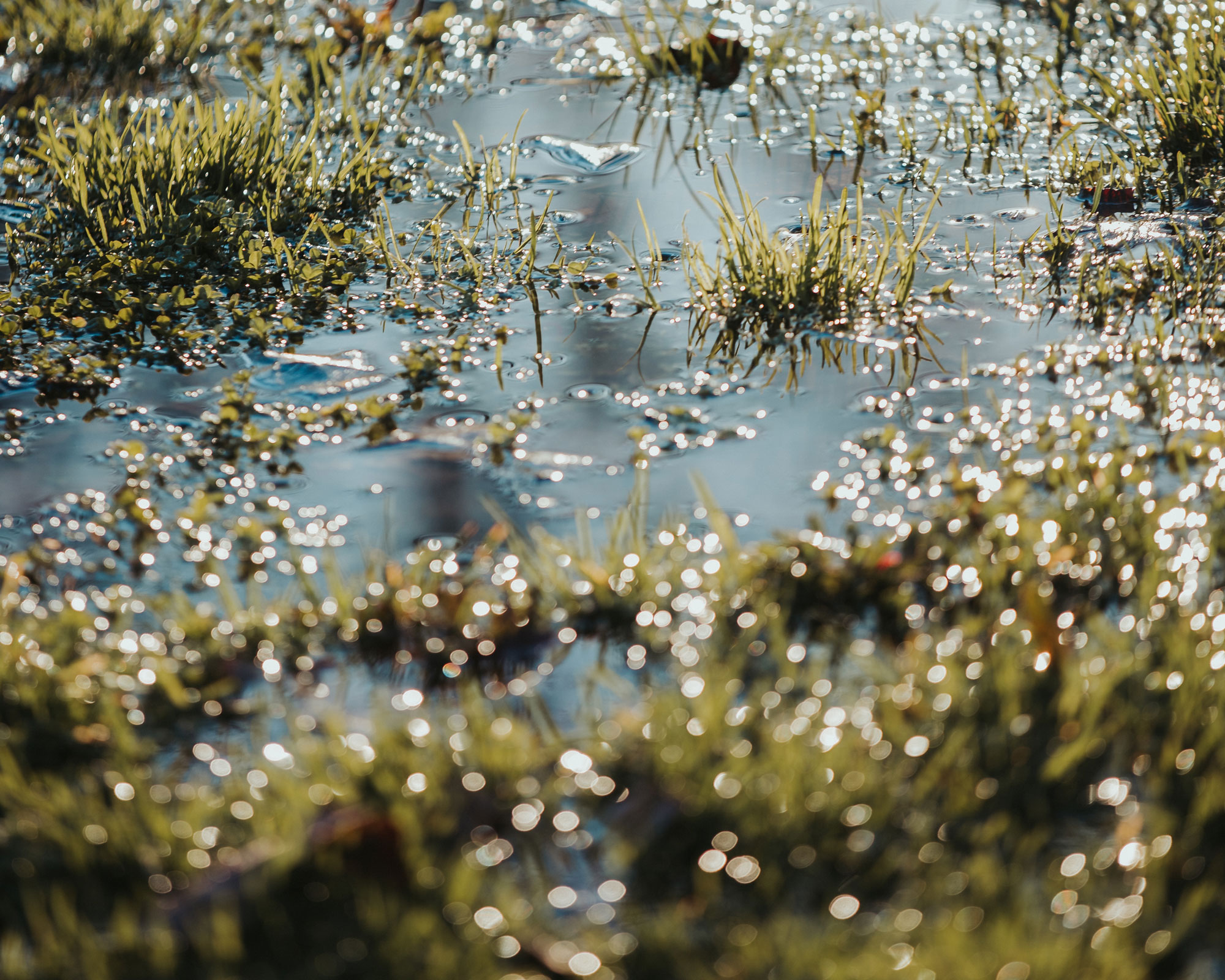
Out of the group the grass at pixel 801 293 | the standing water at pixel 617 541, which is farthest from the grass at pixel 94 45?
the grass at pixel 801 293

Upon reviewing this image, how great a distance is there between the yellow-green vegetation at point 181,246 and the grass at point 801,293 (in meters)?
1.07

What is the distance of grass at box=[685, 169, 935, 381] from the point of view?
3066 mm

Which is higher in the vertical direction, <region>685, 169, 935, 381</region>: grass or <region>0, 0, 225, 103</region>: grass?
<region>0, 0, 225, 103</region>: grass

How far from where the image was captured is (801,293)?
311 cm

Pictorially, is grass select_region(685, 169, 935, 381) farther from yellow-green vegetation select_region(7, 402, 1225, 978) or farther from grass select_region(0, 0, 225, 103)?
grass select_region(0, 0, 225, 103)

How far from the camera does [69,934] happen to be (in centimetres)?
144

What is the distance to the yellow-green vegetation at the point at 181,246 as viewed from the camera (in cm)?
307

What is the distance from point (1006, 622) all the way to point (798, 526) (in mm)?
493

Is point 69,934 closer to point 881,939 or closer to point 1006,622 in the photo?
point 881,939

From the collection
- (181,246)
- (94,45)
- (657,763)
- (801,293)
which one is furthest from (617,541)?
(94,45)

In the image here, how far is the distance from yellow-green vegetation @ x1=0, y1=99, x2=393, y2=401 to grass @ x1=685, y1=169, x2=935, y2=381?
42.2 inches

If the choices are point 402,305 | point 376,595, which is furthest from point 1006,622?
point 402,305

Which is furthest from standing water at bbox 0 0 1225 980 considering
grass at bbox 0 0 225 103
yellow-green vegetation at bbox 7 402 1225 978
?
grass at bbox 0 0 225 103

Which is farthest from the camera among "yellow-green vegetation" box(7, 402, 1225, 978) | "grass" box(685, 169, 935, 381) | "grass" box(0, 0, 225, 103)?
"grass" box(0, 0, 225, 103)
